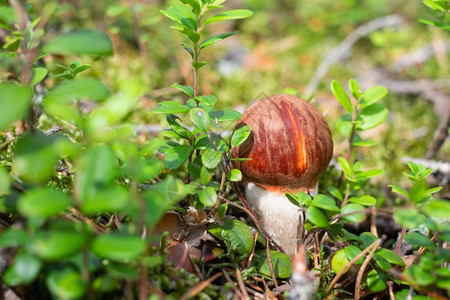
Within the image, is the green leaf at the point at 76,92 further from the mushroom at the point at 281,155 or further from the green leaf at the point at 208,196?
the mushroom at the point at 281,155

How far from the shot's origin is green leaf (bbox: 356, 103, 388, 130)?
194 centimetres

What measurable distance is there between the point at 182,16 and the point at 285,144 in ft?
2.33

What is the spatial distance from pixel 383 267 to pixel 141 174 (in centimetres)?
97

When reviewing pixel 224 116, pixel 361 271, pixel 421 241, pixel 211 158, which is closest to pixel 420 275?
pixel 421 241

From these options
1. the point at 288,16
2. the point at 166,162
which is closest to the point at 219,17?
the point at 166,162

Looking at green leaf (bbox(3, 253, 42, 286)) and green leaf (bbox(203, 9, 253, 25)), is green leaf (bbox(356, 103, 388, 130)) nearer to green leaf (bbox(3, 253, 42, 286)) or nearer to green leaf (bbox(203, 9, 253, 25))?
green leaf (bbox(203, 9, 253, 25))

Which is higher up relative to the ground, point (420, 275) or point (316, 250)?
point (420, 275)

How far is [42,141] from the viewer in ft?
3.05

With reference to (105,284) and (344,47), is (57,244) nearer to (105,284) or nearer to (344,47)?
(105,284)

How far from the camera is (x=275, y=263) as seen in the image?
165 cm

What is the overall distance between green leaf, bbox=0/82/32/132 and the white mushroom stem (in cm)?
118

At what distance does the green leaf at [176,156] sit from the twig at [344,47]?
2.75 meters

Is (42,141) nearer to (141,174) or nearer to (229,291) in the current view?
(141,174)

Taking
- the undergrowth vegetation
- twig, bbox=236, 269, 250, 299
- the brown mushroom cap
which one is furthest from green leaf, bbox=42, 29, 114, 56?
twig, bbox=236, 269, 250, 299
